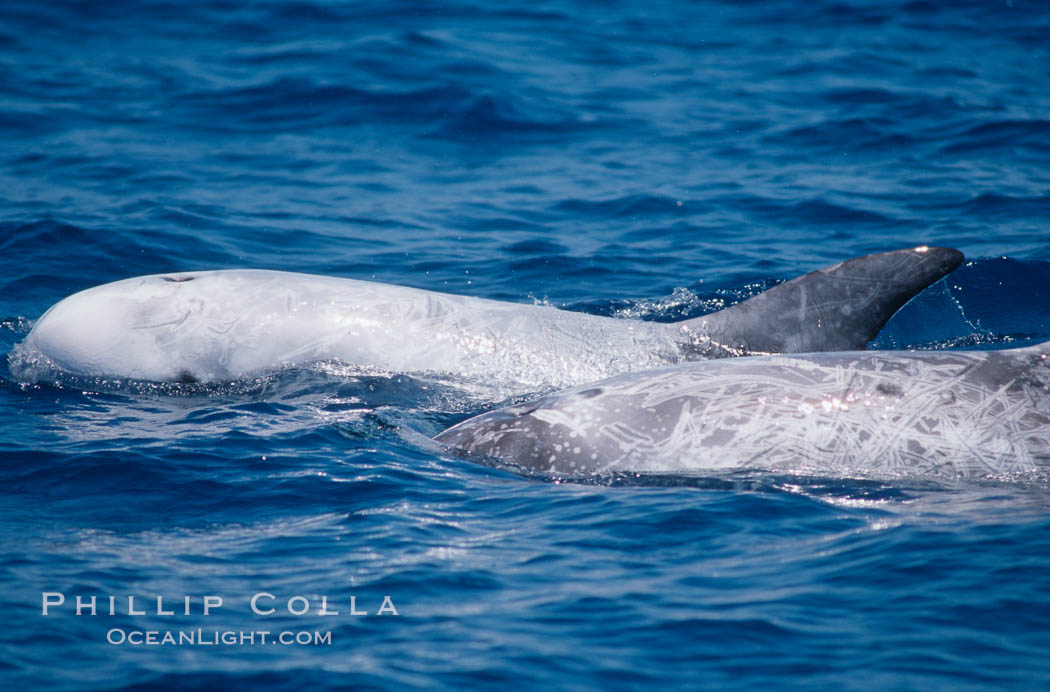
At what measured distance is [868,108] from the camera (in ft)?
65.8

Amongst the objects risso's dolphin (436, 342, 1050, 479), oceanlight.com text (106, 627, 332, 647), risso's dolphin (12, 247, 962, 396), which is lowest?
oceanlight.com text (106, 627, 332, 647)

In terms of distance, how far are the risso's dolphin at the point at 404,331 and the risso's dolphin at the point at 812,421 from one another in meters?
1.88

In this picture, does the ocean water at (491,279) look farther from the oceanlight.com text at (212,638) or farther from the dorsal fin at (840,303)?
the dorsal fin at (840,303)

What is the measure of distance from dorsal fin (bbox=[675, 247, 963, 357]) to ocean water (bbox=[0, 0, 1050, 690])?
240 cm

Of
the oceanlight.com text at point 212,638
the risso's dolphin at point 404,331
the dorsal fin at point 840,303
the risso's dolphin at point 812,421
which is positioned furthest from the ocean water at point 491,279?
the dorsal fin at point 840,303

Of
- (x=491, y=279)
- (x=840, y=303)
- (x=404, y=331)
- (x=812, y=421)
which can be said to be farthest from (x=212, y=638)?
(x=491, y=279)

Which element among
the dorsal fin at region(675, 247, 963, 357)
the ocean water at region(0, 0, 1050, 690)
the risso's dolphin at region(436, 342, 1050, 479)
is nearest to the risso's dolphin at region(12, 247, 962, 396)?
the dorsal fin at region(675, 247, 963, 357)

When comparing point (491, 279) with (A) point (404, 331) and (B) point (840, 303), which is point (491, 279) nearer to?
(A) point (404, 331)

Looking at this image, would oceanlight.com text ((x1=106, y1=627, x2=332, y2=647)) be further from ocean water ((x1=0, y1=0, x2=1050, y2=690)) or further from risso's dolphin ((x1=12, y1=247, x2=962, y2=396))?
risso's dolphin ((x1=12, y1=247, x2=962, y2=396))

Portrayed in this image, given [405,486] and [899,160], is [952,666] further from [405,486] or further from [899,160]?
[899,160]

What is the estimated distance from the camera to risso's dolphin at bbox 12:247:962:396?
9.96 metres

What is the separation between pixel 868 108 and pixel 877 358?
43.2ft

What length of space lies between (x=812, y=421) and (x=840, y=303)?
2.57m

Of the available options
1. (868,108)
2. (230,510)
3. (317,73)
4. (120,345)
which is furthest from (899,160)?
(230,510)
